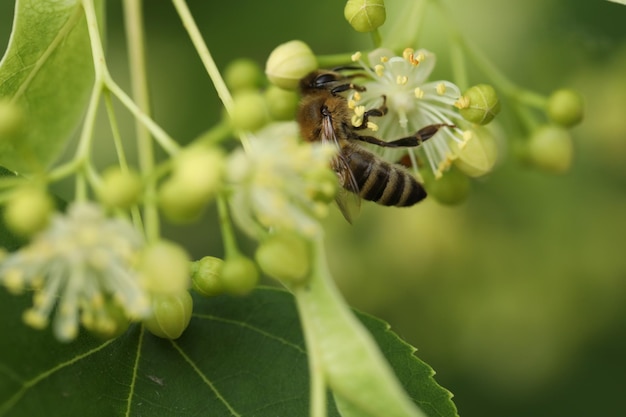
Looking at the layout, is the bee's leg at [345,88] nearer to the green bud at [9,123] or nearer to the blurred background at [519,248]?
the green bud at [9,123]

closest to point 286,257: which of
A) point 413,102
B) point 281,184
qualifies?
point 281,184

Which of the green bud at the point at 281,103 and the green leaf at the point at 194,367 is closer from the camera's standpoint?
the green leaf at the point at 194,367

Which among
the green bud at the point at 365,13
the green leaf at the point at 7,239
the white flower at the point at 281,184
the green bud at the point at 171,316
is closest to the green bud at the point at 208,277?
the green bud at the point at 171,316

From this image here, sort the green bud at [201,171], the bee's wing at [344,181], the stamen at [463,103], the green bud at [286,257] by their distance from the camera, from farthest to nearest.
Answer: the bee's wing at [344,181] < the stamen at [463,103] < the green bud at [286,257] < the green bud at [201,171]

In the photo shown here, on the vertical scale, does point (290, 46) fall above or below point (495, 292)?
above

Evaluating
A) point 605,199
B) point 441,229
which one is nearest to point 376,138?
point 441,229

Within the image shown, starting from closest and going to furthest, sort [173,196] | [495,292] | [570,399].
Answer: [173,196], [495,292], [570,399]

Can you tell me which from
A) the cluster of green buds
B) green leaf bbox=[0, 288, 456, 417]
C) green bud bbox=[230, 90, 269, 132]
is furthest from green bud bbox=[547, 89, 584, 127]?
green bud bbox=[230, 90, 269, 132]

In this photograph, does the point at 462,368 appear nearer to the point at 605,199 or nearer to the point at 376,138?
the point at 605,199
